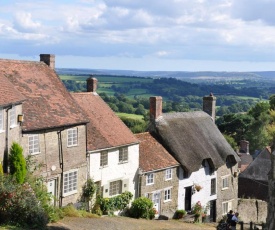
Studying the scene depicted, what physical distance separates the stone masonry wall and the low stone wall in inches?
349

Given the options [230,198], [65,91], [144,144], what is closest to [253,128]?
[230,198]

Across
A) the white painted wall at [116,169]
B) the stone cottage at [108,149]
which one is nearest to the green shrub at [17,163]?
the stone cottage at [108,149]

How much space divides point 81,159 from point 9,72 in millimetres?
6654

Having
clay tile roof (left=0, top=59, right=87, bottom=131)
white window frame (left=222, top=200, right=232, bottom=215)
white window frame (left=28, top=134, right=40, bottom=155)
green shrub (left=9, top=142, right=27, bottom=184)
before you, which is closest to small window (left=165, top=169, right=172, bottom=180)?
white window frame (left=222, top=200, right=232, bottom=215)

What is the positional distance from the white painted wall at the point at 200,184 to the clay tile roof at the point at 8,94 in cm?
1574

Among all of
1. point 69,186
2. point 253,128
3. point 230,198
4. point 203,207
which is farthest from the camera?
point 253,128

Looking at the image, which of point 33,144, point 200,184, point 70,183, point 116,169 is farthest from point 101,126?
point 200,184

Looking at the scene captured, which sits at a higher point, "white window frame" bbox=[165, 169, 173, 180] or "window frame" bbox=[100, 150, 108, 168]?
"window frame" bbox=[100, 150, 108, 168]

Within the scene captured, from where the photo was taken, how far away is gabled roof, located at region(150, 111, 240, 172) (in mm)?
37844

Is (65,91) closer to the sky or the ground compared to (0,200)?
closer to the sky

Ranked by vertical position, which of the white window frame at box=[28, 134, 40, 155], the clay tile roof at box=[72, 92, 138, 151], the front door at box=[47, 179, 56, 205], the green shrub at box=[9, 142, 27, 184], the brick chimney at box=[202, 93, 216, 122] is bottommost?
the front door at box=[47, 179, 56, 205]

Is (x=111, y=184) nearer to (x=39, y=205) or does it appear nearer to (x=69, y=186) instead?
(x=69, y=186)

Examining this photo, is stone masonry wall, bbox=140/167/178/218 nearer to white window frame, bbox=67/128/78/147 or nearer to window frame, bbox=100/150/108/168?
window frame, bbox=100/150/108/168

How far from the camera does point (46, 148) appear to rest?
1091 inches
